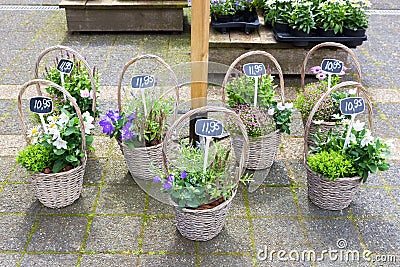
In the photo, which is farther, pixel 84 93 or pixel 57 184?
pixel 84 93

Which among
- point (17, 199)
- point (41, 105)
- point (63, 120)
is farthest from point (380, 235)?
point (17, 199)

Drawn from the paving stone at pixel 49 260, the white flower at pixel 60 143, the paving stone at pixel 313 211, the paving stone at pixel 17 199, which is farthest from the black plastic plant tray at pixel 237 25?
the paving stone at pixel 49 260

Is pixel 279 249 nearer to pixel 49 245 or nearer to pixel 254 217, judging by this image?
pixel 254 217

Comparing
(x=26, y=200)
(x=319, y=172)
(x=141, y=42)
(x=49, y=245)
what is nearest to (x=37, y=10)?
(x=141, y=42)

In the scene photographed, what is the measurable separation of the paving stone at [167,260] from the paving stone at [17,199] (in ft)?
2.71

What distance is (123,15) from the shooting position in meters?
5.16

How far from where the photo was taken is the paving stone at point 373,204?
9.27 ft

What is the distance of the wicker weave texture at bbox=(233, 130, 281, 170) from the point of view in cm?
299

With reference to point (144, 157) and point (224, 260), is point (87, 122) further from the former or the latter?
point (224, 260)

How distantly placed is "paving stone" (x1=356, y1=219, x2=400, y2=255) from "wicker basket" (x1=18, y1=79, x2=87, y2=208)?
1.70 metres

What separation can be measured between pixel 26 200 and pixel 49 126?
539 mm

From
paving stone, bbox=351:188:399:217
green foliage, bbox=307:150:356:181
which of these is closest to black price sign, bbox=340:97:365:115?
green foliage, bbox=307:150:356:181

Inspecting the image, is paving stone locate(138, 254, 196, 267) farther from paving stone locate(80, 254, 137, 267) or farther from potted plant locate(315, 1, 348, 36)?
potted plant locate(315, 1, 348, 36)

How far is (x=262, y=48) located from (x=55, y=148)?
7.46 feet
